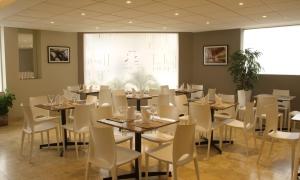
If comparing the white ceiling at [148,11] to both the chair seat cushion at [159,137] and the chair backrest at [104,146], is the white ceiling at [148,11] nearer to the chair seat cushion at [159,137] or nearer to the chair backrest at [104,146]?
the chair seat cushion at [159,137]

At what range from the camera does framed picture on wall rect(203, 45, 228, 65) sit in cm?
847

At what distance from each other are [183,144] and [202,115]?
1.58m

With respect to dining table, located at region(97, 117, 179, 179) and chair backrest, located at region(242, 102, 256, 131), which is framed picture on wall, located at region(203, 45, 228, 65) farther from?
dining table, located at region(97, 117, 179, 179)

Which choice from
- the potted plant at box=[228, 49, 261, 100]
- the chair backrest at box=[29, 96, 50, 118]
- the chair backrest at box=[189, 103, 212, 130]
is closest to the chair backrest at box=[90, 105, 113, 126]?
the chair backrest at box=[189, 103, 212, 130]

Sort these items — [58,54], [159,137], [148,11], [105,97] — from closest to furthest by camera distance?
[159,137]
[148,11]
[105,97]
[58,54]

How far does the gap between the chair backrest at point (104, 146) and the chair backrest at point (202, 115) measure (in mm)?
1928

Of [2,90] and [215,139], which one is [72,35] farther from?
[215,139]

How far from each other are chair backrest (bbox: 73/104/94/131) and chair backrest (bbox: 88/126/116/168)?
142cm

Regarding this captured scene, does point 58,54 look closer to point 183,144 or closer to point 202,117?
point 202,117

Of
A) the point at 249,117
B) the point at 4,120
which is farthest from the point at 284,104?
the point at 4,120

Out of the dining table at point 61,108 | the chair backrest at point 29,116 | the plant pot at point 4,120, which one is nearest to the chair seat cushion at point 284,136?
the dining table at point 61,108

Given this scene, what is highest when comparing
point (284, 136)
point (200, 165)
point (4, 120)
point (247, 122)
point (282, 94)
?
point (282, 94)

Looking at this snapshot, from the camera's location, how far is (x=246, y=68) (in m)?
7.55

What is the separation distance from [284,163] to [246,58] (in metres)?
3.75
